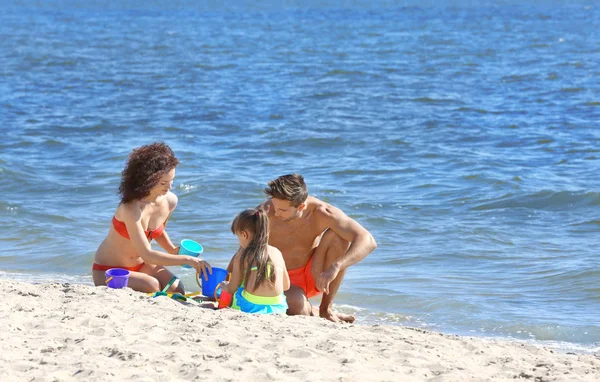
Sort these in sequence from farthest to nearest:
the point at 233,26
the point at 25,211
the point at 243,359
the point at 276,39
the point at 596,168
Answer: the point at 233,26, the point at 276,39, the point at 596,168, the point at 25,211, the point at 243,359

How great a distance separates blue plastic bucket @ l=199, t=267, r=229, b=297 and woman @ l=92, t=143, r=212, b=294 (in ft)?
0.34

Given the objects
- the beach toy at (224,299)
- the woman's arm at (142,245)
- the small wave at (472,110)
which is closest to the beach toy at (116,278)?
the woman's arm at (142,245)

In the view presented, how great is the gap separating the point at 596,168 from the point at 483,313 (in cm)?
517

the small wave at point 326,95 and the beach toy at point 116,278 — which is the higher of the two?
the beach toy at point 116,278

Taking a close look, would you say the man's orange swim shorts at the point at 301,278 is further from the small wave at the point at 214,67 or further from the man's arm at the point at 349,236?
the small wave at the point at 214,67

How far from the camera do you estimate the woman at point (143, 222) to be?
5379 mm

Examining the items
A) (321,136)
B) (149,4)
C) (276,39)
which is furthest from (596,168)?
(149,4)

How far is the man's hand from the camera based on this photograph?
5.32 m

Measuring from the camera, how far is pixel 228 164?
11109mm

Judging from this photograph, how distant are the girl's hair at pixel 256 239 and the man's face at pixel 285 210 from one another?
21 centimetres

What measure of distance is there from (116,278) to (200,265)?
569 mm

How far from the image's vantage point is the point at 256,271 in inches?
198

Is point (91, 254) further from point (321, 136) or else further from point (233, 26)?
point (233, 26)

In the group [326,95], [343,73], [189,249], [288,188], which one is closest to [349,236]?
[288,188]
